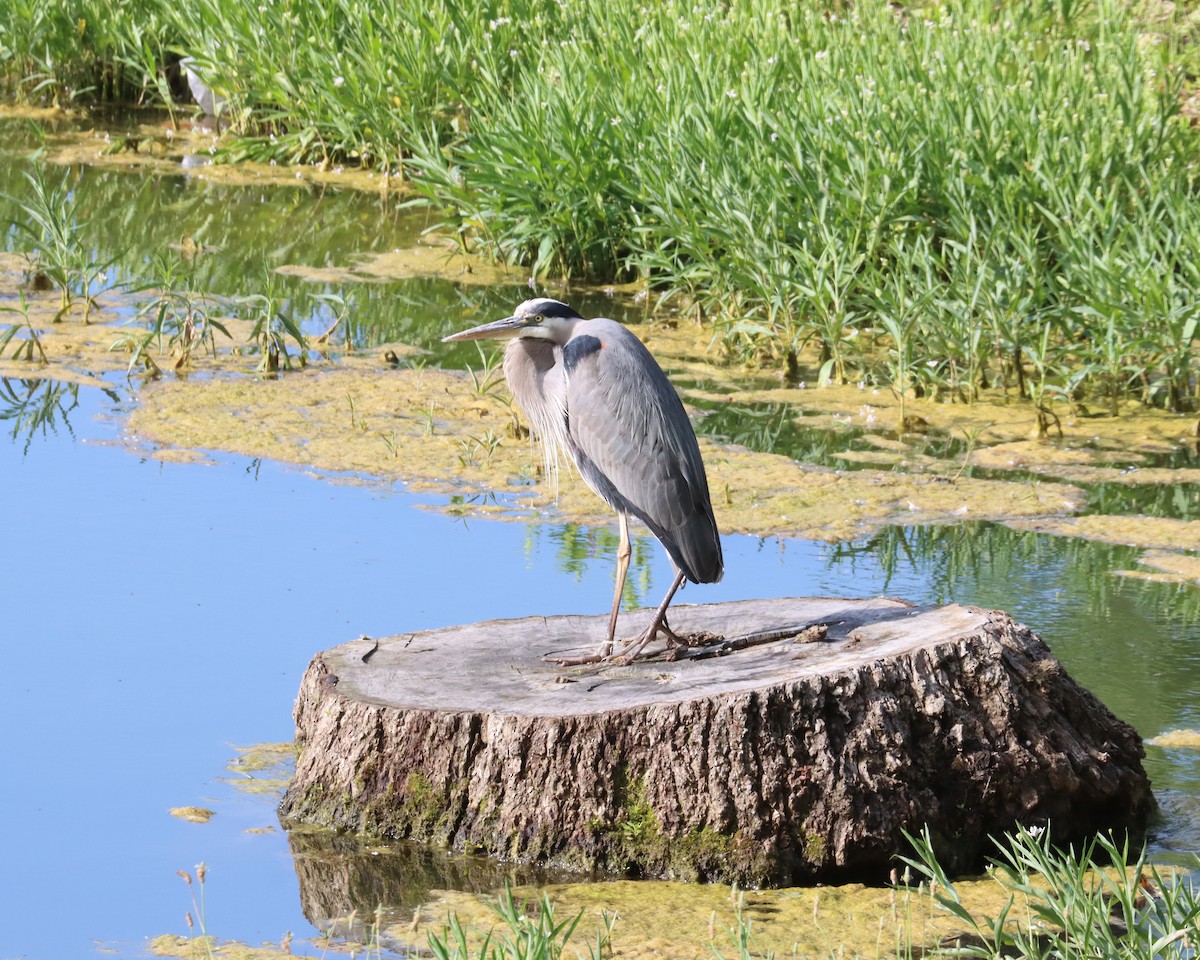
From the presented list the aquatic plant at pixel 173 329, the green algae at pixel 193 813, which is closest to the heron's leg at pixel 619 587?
the green algae at pixel 193 813

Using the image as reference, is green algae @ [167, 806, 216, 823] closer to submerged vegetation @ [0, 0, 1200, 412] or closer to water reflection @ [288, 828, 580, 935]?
water reflection @ [288, 828, 580, 935]

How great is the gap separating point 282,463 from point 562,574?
5.31 ft

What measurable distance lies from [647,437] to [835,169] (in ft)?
13.3

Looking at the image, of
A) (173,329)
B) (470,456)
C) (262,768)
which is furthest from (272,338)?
(262,768)

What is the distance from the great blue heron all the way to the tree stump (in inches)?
14.4

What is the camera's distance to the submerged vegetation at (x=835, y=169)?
768 centimetres

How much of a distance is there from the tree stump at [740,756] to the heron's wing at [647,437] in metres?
0.38

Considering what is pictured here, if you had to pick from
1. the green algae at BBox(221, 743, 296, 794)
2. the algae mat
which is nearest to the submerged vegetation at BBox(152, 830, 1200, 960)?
the green algae at BBox(221, 743, 296, 794)

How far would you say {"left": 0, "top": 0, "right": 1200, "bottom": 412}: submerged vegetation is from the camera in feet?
25.2

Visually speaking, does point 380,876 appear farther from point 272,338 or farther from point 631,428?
point 272,338

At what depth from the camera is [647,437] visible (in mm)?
4547

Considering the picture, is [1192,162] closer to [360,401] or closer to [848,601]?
[360,401]

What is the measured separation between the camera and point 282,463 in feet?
23.1

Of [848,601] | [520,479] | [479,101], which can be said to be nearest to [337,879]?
[848,601]
